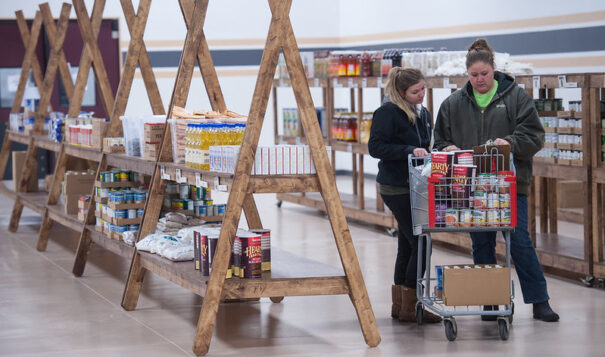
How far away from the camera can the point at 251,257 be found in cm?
523

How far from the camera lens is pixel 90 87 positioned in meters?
15.1

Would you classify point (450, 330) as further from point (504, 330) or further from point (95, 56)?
point (95, 56)

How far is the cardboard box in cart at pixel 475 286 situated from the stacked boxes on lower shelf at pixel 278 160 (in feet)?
3.28

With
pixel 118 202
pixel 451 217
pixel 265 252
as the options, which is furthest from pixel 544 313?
pixel 118 202

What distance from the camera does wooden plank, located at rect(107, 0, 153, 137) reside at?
283 inches

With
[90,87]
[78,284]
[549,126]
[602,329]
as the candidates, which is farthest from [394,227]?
[90,87]

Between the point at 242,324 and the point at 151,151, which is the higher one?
the point at 151,151

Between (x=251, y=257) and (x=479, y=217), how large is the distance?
130 centimetres

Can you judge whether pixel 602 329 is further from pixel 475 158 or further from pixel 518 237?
pixel 475 158

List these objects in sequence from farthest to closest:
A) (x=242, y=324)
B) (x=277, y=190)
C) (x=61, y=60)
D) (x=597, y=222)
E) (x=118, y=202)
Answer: (x=61, y=60)
(x=118, y=202)
(x=597, y=222)
(x=242, y=324)
(x=277, y=190)

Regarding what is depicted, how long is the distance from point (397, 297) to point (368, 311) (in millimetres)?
672

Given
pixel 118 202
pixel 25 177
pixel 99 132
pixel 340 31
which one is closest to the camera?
pixel 118 202

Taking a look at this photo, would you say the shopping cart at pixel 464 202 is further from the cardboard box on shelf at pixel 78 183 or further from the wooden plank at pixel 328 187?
the cardboard box on shelf at pixel 78 183

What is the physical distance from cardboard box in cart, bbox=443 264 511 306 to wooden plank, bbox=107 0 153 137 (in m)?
3.23
